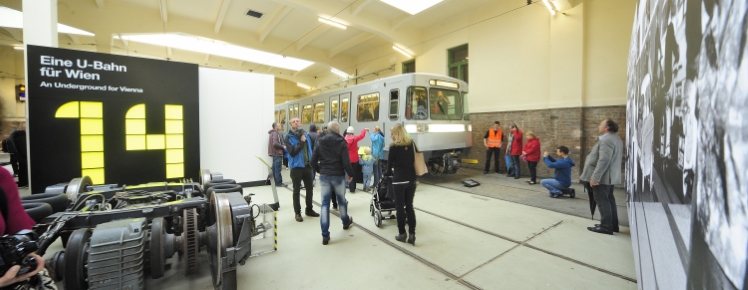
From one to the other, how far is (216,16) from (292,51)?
A: 4.03 metres

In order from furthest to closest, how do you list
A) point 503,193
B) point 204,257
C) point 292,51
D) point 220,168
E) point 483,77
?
point 292,51
point 483,77
point 220,168
point 503,193
point 204,257

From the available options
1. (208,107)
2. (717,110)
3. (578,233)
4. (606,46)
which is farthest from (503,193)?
(208,107)

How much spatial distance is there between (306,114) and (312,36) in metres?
3.84

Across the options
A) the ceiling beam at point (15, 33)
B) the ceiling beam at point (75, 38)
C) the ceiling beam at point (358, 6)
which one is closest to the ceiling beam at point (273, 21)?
the ceiling beam at point (358, 6)

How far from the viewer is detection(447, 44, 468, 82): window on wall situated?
11.8 metres

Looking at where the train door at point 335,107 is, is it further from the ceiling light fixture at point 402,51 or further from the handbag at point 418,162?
the handbag at point 418,162

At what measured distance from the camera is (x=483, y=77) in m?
10.9

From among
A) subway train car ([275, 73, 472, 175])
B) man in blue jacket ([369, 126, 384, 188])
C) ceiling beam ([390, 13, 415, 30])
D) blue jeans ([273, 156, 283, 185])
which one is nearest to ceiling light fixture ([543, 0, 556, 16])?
subway train car ([275, 73, 472, 175])

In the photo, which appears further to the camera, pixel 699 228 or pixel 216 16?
pixel 216 16

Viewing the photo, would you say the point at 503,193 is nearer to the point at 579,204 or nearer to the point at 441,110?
the point at 579,204

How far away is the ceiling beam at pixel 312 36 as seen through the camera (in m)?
13.3

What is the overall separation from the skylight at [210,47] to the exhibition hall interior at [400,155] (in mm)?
1993

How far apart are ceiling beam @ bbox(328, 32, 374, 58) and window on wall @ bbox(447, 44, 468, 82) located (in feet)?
13.6

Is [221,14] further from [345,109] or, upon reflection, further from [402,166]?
[402,166]
